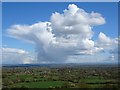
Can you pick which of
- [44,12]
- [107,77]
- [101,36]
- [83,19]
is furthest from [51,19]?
[107,77]

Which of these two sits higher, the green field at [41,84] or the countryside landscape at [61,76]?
the countryside landscape at [61,76]

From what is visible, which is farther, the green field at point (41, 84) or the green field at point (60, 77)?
the green field at point (41, 84)

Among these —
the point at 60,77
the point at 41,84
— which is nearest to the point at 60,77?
the point at 60,77

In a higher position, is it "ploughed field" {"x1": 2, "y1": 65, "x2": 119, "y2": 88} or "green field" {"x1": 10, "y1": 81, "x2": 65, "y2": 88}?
"ploughed field" {"x1": 2, "y1": 65, "x2": 119, "y2": 88}

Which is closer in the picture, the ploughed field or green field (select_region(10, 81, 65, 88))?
the ploughed field

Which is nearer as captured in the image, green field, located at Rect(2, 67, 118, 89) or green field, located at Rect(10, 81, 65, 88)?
green field, located at Rect(2, 67, 118, 89)

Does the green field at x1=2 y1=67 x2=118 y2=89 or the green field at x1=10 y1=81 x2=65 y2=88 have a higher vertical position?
the green field at x1=2 y1=67 x2=118 y2=89

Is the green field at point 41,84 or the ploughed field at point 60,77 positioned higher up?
the ploughed field at point 60,77

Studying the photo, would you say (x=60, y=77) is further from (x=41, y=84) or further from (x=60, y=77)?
(x=41, y=84)

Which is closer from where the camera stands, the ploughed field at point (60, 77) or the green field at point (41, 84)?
the ploughed field at point (60, 77)
